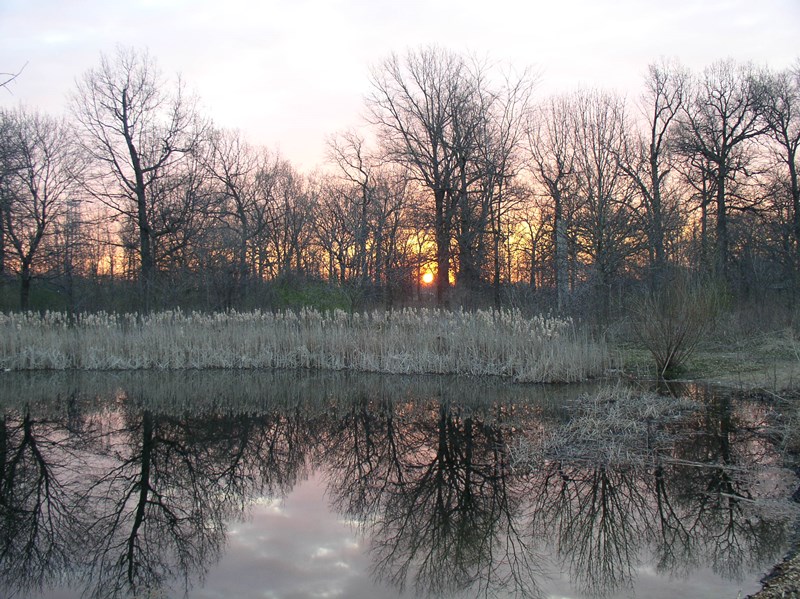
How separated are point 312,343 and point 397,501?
853cm

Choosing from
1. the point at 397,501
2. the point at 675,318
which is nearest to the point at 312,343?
the point at 675,318

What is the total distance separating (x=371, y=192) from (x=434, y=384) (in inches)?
749

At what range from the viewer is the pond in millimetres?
4129

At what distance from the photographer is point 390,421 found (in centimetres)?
859

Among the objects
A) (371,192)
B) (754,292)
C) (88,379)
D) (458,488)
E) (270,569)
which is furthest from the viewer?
(371,192)

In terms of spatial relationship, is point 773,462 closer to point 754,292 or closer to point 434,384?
point 434,384

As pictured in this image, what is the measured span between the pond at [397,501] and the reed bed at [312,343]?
2.89 meters

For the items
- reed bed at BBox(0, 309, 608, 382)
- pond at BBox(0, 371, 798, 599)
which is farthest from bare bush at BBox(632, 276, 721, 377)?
pond at BBox(0, 371, 798, 599)

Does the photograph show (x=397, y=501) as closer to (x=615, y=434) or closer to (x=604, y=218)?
(x=615, y=434)

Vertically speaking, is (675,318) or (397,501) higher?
(675,318)

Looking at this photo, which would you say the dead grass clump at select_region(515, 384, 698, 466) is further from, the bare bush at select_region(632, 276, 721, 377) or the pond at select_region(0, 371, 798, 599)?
the bare bush at select_region(632, 276, 721, 377)

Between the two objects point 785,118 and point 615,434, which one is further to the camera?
point 785,118

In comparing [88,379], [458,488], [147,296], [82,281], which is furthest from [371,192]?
[458,488]

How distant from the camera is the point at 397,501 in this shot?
219 inches
